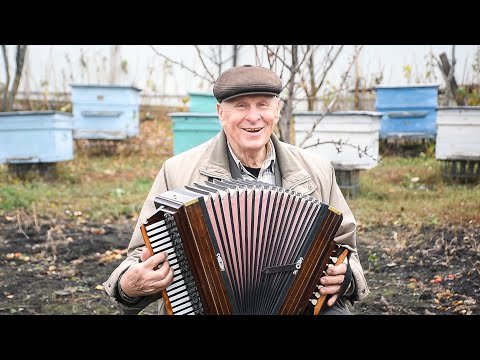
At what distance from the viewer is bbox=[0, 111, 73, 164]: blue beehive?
800 centimetres

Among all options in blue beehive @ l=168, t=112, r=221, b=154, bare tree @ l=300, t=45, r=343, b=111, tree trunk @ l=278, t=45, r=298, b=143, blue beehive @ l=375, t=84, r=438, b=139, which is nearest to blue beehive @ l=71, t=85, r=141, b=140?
blue beehive @ l=168, t=112, r=221, b=154

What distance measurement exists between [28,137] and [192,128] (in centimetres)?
226

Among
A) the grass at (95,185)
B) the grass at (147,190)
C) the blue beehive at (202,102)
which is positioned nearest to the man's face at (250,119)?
the grass at (147,190)

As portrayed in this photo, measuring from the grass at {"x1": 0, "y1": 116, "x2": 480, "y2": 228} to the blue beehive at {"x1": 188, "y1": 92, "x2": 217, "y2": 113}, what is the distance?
1140 millimetres

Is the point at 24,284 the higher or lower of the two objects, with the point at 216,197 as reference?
lower

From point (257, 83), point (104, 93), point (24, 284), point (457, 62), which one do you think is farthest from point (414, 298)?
point (104, 93)

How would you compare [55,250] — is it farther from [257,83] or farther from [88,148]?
[88,148]

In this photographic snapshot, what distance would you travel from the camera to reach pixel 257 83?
263cm

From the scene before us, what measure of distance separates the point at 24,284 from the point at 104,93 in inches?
216

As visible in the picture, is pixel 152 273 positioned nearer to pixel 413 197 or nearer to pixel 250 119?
pixel 250 119

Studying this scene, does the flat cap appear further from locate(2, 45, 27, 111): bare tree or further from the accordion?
locate(2, 45, 27, 111): bare tree

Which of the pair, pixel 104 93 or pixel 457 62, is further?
pixel 104 93

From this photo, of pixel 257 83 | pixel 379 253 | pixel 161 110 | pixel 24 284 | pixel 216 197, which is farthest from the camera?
pixel 161 110

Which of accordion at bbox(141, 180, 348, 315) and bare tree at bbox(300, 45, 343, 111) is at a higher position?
bare tree at bbox(300, 45, 343, 111)
